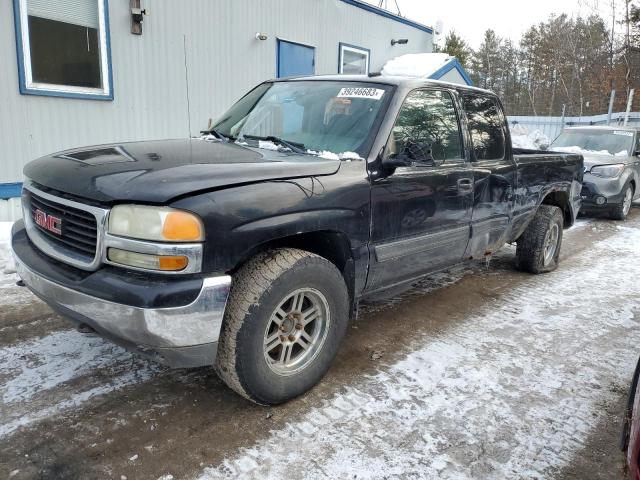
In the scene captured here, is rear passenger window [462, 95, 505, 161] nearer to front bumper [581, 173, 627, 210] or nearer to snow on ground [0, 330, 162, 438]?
snow on ground [0, 330, 162, 438]

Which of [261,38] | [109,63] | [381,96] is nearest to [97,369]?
[381,96]

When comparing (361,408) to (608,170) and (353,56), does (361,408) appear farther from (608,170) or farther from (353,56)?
(353,56)

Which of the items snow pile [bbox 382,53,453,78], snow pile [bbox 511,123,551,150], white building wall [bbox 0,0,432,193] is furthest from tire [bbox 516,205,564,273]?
snow pile [bbox 511,123,551,150]

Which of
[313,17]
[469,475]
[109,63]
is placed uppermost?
[313,17]

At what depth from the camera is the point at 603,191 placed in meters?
8.85

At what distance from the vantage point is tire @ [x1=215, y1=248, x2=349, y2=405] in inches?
97.9

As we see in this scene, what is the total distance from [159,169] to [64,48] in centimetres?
528

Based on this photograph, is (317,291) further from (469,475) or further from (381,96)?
(381,96)

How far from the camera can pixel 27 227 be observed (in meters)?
2.95

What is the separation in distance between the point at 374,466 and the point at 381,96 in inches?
90.3

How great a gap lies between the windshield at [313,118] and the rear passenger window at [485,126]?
3.65 feet

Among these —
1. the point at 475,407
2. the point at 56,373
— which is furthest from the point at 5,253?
the point at 475,407

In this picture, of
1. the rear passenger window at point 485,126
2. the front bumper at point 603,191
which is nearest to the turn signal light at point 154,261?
the rear passenger window at point 485,126

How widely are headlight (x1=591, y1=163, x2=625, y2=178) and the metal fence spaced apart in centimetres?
1352
